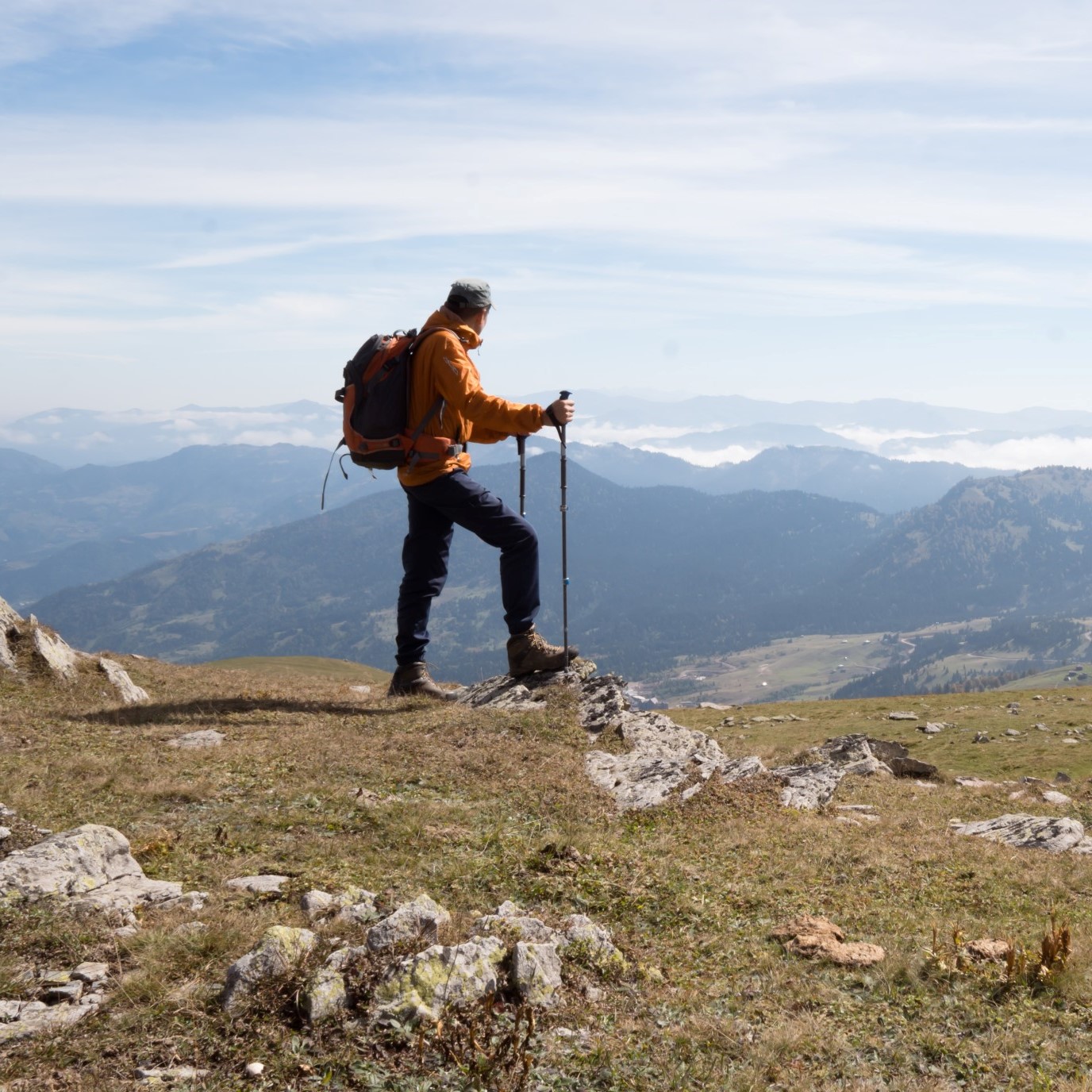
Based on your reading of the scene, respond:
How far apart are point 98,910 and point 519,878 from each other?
11.7ft

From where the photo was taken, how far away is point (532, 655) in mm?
17062

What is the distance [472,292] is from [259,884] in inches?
394

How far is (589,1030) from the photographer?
5996mm

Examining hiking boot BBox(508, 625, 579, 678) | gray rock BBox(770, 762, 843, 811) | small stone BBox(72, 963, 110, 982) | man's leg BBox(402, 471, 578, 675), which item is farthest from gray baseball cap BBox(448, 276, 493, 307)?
small stone BBox(72, 963, 110, 982)

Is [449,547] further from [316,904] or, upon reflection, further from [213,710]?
[316,904]

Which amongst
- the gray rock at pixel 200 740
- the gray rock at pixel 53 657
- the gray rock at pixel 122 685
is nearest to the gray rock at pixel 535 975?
the gray rock at pixel 200 740

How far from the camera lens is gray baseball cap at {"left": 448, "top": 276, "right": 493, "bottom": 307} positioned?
14.9 metres

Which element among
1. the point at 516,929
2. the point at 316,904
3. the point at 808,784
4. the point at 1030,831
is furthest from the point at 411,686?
the point at 516,929

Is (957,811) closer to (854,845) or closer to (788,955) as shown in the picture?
(854,845)

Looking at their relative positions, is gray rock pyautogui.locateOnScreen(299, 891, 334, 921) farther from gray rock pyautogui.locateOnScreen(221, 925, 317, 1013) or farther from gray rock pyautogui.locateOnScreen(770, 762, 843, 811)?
gray rock pyautogui.locateOnScreen(770, 762, 843, 811)

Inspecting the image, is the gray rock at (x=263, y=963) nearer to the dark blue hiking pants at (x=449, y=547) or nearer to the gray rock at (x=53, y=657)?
the dark blue hiking pants at (x=449, y=547)

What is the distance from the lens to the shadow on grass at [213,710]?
15.6m

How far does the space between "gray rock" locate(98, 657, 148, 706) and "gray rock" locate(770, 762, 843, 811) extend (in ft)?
41.7

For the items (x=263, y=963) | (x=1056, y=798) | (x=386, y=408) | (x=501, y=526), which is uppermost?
(x=386, y=408)
